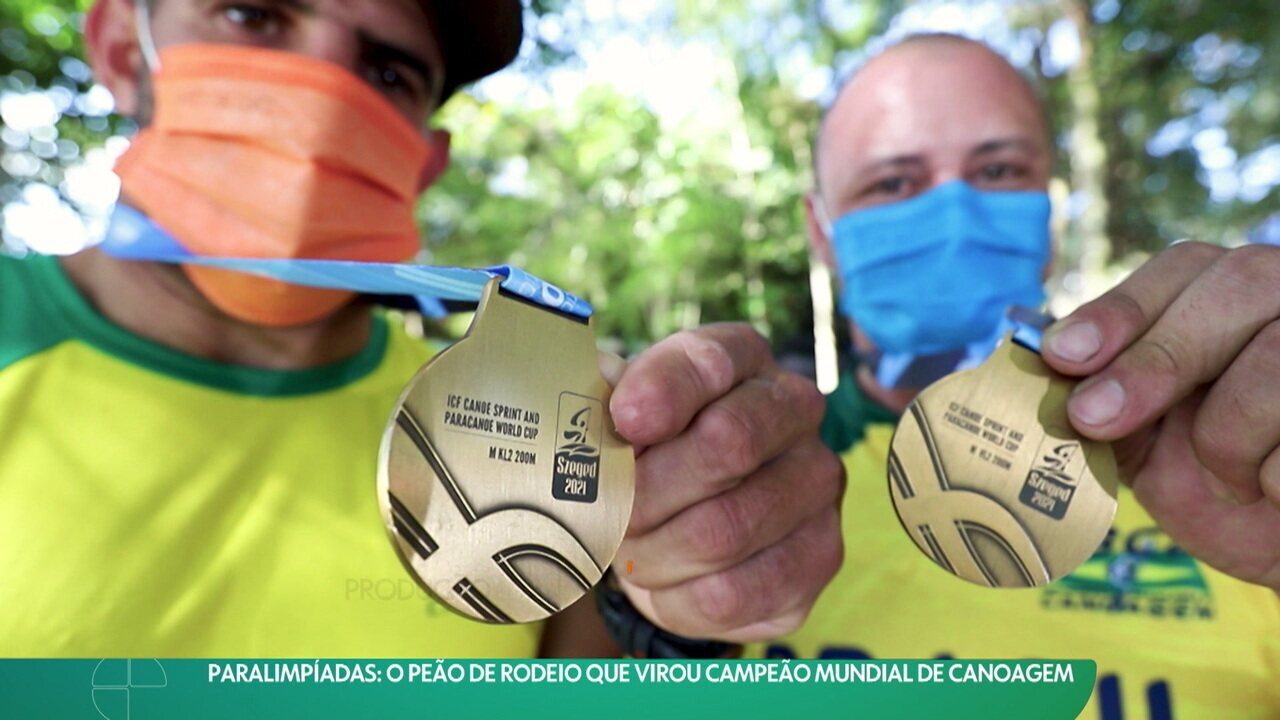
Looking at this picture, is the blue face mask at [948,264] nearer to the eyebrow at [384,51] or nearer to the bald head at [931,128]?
the bald head at [931,128]

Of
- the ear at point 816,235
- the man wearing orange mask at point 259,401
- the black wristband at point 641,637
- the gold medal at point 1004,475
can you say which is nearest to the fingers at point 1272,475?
the gold medal at point 1004,475

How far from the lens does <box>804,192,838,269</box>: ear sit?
156 centimetres

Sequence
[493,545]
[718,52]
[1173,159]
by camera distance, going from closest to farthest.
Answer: [493,545]
[718,52]
[1173,159]

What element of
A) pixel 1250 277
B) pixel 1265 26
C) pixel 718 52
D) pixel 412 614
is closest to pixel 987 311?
pixel 1250 277

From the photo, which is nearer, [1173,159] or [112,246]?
[112,246]

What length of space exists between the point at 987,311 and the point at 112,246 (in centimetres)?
125

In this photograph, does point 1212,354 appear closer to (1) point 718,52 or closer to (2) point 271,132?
(2) point 271,132

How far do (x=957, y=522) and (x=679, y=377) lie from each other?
246 millimetres

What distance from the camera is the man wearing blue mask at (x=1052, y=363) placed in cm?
65

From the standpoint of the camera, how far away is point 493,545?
0.49 metres

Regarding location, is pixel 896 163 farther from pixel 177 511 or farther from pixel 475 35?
pixel 177 511

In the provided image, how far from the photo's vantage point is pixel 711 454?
2.08 feet

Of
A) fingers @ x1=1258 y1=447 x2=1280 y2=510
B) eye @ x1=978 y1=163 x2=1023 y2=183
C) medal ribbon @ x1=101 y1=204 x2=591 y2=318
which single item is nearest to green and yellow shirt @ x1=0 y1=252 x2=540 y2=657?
medal ribbon @ x1=101 y1=204 x2=591 y2=318

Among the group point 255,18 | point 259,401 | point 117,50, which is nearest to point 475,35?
point 255,18
